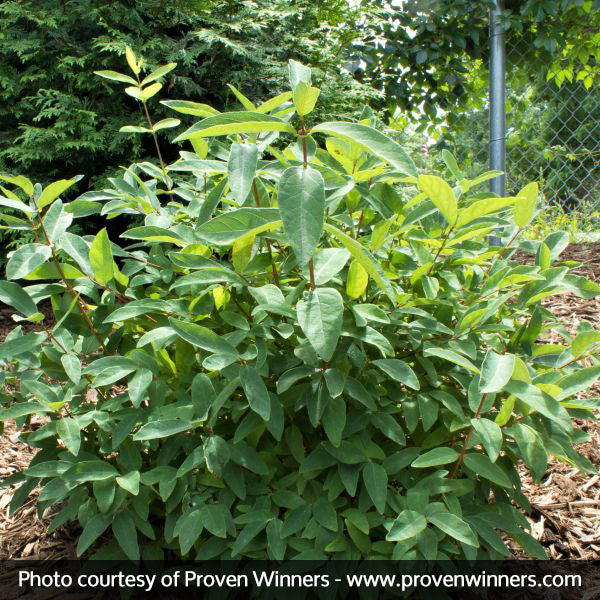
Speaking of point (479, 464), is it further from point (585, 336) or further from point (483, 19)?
point (483, 19)

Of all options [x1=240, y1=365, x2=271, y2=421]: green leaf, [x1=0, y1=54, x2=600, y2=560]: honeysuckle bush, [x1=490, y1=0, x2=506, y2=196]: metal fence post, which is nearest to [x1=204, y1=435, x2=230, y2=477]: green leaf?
[x1=0, y1=54, x2=600, y2=560]: honeysuckle bush

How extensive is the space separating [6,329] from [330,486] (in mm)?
2807

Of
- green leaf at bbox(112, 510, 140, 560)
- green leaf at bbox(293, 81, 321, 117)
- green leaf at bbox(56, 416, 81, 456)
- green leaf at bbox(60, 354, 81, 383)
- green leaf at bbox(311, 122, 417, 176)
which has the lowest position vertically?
green leaf at bbox(112, 510, 140, 560)

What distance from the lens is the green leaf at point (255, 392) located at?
1.07 m

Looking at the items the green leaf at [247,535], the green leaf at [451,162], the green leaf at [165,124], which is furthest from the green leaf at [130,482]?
the green leaf at [451,162]

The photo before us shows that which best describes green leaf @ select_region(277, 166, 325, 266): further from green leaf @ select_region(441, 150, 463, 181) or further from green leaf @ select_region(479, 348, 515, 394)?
green leaf @ select_region(441, 150, 463, 181)

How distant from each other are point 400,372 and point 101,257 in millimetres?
686

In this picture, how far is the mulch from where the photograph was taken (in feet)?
5.42

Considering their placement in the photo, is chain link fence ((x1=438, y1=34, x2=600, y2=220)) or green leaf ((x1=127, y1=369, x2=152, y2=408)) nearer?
green leaf ((x1=127, y1=369, x2=152, y2=408))

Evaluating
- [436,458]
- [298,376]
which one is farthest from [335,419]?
[436,458]

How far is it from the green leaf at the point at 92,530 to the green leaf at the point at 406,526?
61 cm

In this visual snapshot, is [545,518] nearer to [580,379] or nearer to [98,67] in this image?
[580,379]

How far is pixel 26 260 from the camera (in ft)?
3.88

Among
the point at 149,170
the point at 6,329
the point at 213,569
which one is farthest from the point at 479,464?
the point at 6,329
